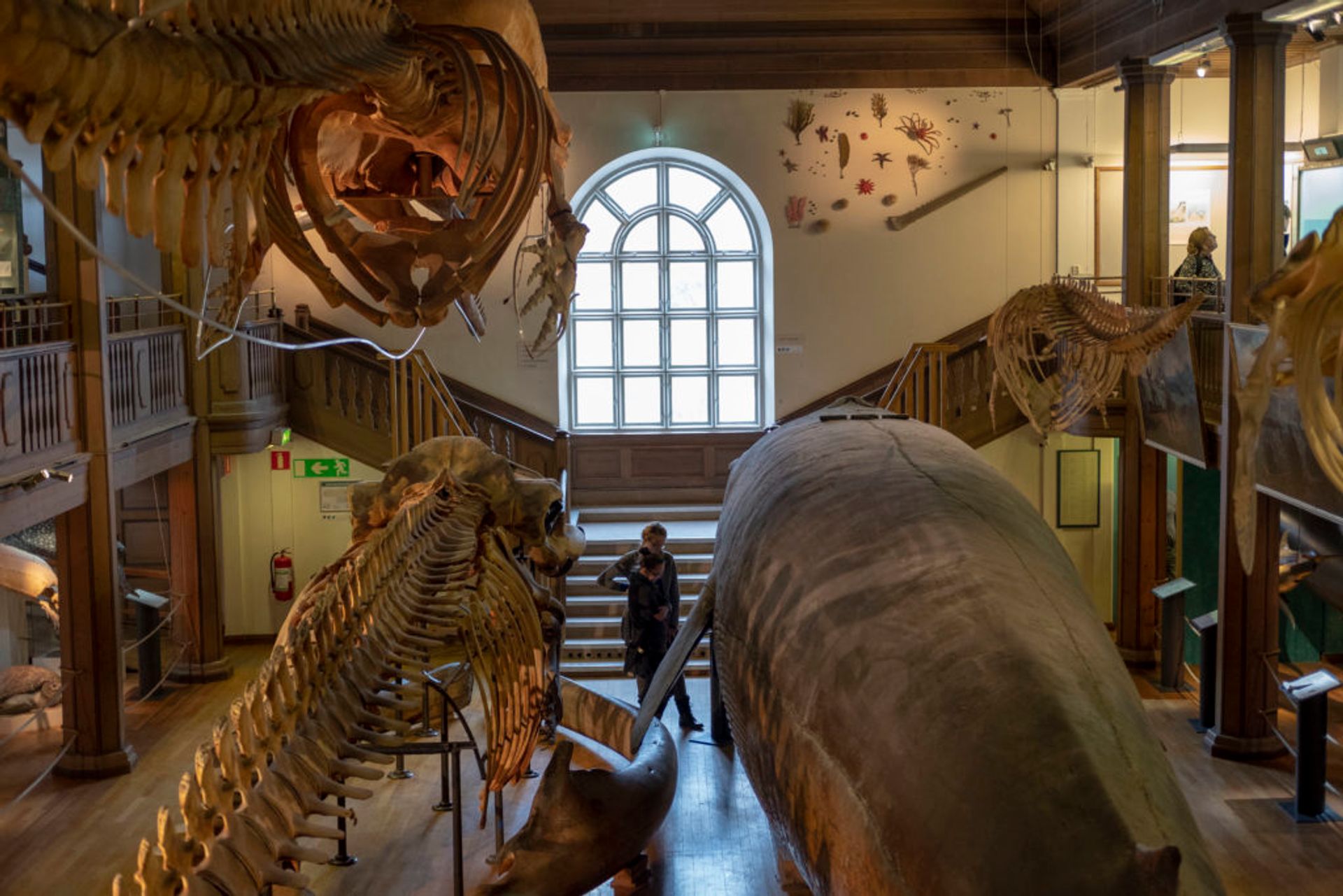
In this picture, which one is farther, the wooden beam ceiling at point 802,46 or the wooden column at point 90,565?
the wooden beam ceiling at point 802,46

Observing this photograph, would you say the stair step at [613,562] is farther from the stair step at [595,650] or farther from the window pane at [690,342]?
the window pane at [690,342]

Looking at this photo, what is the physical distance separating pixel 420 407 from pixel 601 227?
4542 millimetres

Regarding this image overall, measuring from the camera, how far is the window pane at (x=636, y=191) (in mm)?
17734

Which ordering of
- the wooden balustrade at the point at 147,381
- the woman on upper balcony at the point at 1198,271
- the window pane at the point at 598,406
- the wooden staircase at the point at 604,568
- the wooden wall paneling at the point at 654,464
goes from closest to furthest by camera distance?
1. the wooden balustrade at the point at 147,381
2. the woman on upper balcony at the point at 1198,271
3. the wooden staircase at the point at 604,568
4. the wooden wall paneling at the point at 654,464
5. the window pane at the point at 598,406

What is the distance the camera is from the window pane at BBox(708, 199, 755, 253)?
17828 millimetres

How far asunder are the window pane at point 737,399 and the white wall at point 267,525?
440 cm

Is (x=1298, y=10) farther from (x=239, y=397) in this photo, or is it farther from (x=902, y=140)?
(x=239, y=397)

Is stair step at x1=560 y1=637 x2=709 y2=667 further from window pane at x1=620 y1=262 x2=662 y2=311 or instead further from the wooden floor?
window pane at x1=620 y1=262 x2=662 y2=311

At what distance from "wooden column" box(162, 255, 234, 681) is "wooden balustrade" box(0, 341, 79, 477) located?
10.1 ft

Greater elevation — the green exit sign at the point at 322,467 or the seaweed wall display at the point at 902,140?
the seaweed wall display at the point at 902,140

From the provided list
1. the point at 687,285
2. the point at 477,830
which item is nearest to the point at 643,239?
the point at 687,285

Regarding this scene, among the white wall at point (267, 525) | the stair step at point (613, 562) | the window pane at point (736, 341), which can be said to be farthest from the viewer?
the window pane at point (736, 341)

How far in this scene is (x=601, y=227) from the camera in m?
17.8

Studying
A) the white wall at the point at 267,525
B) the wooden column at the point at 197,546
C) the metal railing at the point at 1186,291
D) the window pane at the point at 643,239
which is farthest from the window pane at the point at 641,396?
the metal railing at the point at 1186,291
